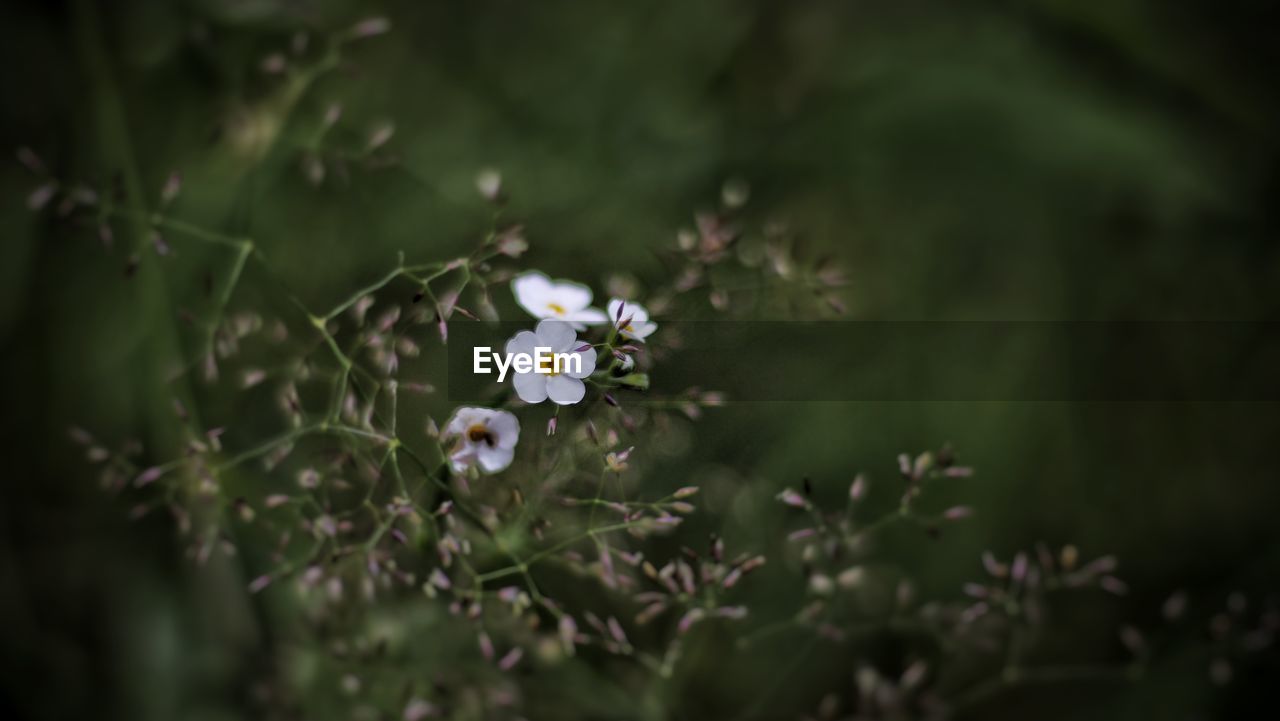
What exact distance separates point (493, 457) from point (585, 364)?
0.34 feet

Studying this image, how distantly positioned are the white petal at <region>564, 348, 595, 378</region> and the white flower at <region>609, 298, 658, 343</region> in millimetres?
27

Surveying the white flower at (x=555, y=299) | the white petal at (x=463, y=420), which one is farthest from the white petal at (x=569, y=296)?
the white petal at (x=463, y=420)

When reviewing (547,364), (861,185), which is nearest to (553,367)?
(547,364)

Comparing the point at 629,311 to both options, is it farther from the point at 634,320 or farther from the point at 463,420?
the point at 463,420

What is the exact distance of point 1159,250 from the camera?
76 cm

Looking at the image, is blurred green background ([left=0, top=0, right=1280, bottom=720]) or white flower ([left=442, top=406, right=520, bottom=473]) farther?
blurred green background ([left=0, top=0, right=1280, bottom=720])

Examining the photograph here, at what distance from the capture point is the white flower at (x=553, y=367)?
1.84 ft

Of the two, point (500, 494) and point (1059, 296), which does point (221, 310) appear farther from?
point (1059, 296)

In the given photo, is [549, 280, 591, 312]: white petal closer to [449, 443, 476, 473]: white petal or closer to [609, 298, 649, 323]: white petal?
[609, 298, 649, 323]: white petal

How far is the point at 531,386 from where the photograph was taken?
1.92 feet

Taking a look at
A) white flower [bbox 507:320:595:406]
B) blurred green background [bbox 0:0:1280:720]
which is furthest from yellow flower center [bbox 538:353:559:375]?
blurred green background [bbox 0:0:1280:720]

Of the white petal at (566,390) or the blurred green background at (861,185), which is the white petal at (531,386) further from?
the blurred green background at (861,185)

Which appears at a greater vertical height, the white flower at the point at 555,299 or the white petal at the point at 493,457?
the white flower at the point at 555,299

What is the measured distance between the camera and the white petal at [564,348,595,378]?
561 mm
